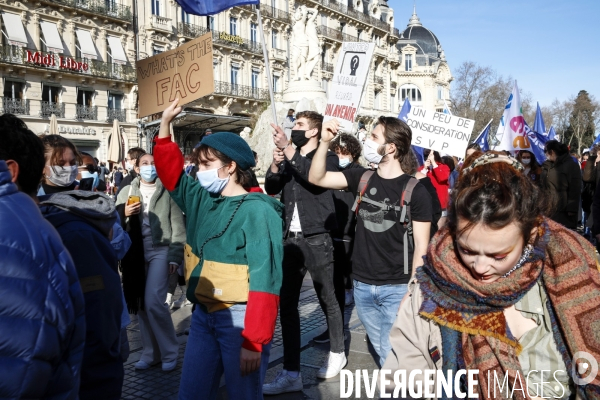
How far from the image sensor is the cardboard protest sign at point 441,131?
884 centimetres

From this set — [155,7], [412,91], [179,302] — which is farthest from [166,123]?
[412,91]

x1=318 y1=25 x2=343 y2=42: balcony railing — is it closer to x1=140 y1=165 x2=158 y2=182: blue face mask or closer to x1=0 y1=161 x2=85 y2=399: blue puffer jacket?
x1=140 y1=165 x2=158 y2=182: blue face mask

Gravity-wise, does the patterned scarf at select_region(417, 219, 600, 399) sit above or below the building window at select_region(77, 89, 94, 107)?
below

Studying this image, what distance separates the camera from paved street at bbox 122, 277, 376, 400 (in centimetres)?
451

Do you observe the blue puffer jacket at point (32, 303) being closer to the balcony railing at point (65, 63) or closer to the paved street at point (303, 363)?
the paved street at point (303, 363)

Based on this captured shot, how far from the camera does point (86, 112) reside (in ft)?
108

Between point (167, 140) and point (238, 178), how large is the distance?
42 cm

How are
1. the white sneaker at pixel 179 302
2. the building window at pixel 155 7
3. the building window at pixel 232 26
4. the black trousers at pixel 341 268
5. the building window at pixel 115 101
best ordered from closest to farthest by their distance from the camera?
the black trousers at pixel 341 268, the white sneaker at pixel 179 302, the building window at pixel 115 101, the building window at pixel 155 7, the building window at pixel 232 26

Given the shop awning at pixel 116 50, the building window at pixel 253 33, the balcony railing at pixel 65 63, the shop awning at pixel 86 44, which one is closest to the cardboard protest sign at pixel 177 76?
the balcony railing at pixel 65 63

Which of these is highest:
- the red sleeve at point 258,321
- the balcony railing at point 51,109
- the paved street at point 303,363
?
the balcony railing at point 51,109

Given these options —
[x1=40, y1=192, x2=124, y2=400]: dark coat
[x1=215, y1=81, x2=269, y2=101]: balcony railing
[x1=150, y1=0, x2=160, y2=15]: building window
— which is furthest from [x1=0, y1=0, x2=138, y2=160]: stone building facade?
[x1=40, y1=192, x2=124, y2=400]: dark coat

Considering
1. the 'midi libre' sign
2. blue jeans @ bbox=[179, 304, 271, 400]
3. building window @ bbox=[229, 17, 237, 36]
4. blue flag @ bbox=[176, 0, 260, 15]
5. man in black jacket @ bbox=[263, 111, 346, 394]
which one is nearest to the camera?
blue jeans @ bbox=[179, 304, 271, 400]

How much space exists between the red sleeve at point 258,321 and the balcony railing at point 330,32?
49.1m

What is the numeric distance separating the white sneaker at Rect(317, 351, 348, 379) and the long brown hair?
120 inches
